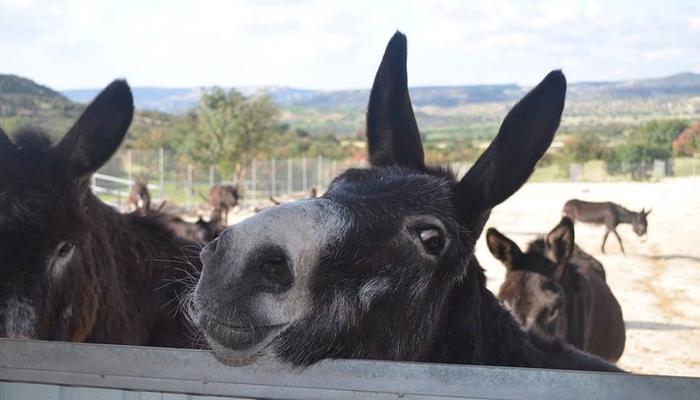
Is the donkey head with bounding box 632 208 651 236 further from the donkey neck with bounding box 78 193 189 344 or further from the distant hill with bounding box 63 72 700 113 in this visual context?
the donkey neck with bounding box 78 193 189 344

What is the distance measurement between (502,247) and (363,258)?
3.63 meters

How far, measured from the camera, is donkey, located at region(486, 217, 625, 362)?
213 inches

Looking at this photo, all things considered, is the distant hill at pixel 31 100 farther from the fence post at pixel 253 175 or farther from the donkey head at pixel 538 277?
the donkey head at pixel 538 277

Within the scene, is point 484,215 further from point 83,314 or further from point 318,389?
point 83,314

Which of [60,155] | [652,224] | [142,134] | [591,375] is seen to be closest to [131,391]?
[591,375]

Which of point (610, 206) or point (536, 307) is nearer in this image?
point (536, 307)

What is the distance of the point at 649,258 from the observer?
17.5 metres

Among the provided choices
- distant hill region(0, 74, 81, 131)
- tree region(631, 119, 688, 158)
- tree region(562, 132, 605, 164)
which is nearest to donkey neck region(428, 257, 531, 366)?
distant hill region(0, 74, 81, 131)

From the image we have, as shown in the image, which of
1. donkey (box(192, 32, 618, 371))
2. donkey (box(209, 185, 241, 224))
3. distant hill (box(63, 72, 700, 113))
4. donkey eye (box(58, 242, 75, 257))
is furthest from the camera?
distant hill (box(63, 72, 700, 113))

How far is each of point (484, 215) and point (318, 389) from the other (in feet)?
2.93

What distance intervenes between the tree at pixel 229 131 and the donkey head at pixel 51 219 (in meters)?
37.9

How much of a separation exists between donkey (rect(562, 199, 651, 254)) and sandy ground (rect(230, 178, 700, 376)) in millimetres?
490

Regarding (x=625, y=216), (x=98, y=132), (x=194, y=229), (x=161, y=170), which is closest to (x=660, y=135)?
(x=625, y=216)

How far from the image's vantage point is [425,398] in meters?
1.79
